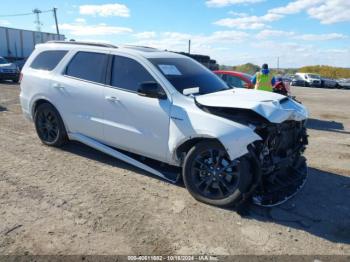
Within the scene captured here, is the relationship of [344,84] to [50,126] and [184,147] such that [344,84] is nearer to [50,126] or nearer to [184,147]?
[50,126]

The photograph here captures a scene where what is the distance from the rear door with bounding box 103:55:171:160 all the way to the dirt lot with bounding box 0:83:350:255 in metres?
0.52

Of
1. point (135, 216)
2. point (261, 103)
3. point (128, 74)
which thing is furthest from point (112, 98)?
point (261, 103)

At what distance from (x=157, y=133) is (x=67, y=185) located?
4.63 feet

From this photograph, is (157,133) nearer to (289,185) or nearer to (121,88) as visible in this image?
(121,88)

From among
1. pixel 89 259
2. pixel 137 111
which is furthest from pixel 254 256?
pixel 137 111

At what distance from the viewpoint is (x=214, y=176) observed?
454 cm

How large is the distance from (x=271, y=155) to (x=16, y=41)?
3391 centimetres

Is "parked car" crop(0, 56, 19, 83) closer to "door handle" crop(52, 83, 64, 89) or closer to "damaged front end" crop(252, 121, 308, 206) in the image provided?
"door handle" crop(52, 83, 64, 89)

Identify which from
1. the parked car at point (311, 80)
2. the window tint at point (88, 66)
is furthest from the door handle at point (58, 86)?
the parked car at point (311, 80)

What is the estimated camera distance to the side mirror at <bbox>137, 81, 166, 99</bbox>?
4750mm

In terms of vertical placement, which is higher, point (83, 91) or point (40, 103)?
point (83, 91)

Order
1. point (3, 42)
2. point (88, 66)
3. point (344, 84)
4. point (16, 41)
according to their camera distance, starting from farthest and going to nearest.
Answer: point (344, 84), point (16, 41), point (3, 42), point (88, 66)

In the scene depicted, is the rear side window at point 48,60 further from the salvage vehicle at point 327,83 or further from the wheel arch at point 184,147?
the salvage vehicle at point 327,83

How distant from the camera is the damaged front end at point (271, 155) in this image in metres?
4.36
